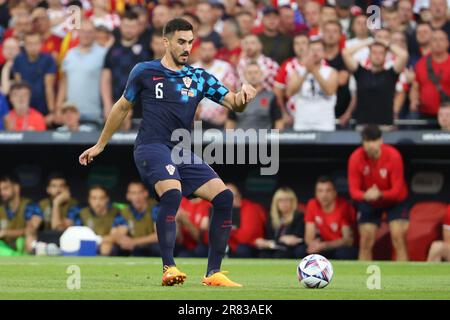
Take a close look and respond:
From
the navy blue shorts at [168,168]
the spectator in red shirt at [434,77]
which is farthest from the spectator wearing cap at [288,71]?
the navy blue shorts at [168,168]

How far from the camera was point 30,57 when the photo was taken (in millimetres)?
18078

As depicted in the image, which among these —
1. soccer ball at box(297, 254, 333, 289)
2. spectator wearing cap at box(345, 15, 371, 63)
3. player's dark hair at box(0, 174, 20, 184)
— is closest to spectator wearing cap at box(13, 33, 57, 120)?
player's dark hair at box(0, 174, 20, 184)

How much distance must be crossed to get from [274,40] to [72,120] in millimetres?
3349

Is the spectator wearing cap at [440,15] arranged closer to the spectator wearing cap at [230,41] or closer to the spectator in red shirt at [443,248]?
the spectator in red shirt at [443,248]

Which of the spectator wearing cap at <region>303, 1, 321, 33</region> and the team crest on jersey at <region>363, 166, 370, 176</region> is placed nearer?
the team crest on jersey at <region>363, 166, 370, 176</region>

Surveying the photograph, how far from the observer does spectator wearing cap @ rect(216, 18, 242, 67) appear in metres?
17.6

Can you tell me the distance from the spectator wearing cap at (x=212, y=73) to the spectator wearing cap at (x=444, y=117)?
10.1ft

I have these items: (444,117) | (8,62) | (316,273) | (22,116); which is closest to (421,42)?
(444,117)

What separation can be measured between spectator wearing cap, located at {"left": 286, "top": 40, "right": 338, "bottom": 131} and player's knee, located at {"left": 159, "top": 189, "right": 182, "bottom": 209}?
6.78 metres

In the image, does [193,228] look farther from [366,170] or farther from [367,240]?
[366,170]

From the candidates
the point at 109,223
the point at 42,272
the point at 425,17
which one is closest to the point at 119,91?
the point at 109,223

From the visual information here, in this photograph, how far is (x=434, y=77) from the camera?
629 inches

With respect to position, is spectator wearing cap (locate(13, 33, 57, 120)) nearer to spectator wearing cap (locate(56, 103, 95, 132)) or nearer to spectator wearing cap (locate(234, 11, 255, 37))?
spectator wearing cap (locate(56, 103, 95, 132))

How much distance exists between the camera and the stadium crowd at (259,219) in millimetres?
15812
